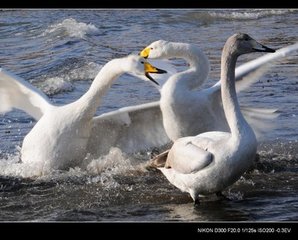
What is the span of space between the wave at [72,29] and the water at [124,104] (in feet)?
0.07

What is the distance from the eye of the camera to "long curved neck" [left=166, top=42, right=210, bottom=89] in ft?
33.7

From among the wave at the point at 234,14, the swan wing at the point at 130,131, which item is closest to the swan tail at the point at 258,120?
the swan wing at the point at 130,131

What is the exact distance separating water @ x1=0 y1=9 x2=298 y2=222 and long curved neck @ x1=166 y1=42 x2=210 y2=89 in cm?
115

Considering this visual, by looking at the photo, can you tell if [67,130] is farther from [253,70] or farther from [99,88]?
[253,70]

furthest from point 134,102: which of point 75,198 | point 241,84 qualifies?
point 75,198

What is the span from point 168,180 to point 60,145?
1.32m

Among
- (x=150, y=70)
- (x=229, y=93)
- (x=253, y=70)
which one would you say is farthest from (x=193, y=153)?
(x=253, y=70)

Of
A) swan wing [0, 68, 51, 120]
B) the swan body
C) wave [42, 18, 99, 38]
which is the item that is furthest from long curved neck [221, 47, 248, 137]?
wave [42, 18, 99, 38]

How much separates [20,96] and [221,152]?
10.7 ft

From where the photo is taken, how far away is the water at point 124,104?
9.12m

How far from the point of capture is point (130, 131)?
10977mm

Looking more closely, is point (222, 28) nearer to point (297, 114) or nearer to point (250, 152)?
point (297, 114)

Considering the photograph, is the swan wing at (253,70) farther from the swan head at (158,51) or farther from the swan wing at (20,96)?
the swan wing at (20,96)

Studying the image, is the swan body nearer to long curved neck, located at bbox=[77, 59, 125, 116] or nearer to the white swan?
the white swan
